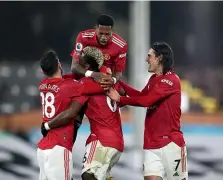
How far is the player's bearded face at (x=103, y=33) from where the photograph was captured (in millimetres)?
9133

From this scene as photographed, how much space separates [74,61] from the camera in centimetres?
940

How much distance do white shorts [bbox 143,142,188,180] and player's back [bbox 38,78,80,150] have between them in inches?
33.0

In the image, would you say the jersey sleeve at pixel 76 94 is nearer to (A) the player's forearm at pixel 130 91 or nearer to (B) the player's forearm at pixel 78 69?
(B) the player's forearm at pixel 78 69

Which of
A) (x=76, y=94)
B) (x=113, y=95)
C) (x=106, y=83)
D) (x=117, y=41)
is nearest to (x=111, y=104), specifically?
(x=113, y=95)

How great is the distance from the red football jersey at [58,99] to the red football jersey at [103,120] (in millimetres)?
144

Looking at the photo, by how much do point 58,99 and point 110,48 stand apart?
0.84 meters

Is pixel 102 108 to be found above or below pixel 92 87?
below

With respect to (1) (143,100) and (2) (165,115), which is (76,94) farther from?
(2) (165,115)

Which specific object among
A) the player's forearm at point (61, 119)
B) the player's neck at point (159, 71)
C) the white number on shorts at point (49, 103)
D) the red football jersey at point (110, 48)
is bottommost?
the player's forearm at point (61, 119)

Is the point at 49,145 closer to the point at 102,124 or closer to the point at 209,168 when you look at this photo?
the point at 102,124

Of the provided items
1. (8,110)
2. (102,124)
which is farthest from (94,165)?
(8,110)

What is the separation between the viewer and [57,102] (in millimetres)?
8930

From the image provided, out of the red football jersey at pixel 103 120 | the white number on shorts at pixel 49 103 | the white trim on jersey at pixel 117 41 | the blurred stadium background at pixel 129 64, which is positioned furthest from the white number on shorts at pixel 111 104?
the blurred stadium background at pixel 129 64

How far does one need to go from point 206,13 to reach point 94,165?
5.56 meters
